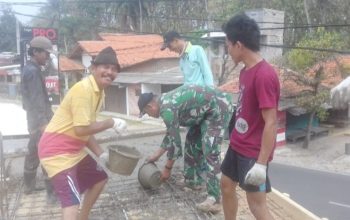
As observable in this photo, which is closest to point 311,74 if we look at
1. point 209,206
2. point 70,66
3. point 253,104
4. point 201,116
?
point 201,116

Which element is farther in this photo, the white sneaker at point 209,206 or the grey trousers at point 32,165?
the grey trousers at point 32,165

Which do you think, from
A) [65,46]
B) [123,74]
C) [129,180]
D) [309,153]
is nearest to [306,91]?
[309,153]

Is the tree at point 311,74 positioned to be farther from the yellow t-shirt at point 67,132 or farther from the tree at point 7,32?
the tree at point 7,32

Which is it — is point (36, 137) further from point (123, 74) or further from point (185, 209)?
point (123, 74)

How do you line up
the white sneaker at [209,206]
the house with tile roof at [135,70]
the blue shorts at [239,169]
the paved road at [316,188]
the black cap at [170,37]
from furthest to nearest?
the house with tile roof at [135,70] → the paved road at [316,188] → the black cap at [170,37] → the white sneaker at [209,206] → the blue shorts at [239,169]

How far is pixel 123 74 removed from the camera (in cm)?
2767

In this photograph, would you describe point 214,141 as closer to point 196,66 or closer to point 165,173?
point 165,173

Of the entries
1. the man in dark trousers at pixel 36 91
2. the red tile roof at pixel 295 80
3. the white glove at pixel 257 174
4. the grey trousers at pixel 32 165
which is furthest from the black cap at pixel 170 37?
the red tile roof at pixel 295 80

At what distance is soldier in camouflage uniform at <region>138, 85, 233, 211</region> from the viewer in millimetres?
4031

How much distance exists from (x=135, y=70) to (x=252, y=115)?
25.7 meters

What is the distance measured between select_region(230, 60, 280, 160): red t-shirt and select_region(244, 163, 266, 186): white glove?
19 centimetres

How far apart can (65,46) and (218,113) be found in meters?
39.7

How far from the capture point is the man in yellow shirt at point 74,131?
3086mm

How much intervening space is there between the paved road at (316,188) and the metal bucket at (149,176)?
7538mm
